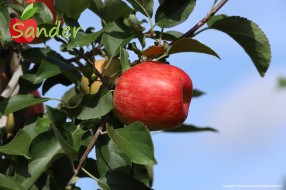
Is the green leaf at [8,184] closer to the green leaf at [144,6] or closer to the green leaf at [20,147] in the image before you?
the green leaf at [20,147]

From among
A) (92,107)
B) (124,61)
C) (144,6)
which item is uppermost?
(144,6)

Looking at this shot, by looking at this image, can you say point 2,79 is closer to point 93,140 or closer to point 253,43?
point 93,140

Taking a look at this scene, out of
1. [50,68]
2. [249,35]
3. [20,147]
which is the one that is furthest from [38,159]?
[249,35]

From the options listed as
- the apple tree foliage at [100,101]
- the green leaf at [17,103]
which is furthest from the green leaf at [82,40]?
the green leaf at [17,103]

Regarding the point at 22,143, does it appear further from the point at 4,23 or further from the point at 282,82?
the point at 282,82

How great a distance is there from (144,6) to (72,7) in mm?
189

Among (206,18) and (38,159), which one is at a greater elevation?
(206,18)

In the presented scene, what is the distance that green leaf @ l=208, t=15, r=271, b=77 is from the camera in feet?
5.09

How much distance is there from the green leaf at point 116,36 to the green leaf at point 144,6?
6cm

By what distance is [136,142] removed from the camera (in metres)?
1.26

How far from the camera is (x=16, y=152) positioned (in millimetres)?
1352

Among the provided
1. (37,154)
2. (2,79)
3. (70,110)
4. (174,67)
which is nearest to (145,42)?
(174,67)

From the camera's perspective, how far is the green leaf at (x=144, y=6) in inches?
60.9

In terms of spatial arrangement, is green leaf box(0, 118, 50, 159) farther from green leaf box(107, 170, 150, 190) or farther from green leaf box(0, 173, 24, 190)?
green leaf box(107, 170, 150, 190)
